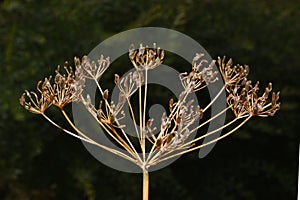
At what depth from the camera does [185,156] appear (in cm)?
110

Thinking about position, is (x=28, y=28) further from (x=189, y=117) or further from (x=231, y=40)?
(x=189, y=117)

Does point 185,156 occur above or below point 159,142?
above

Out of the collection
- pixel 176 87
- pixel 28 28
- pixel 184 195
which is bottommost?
pixel 184 195

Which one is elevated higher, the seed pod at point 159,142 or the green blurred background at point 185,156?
the green blurred background at point 185,156

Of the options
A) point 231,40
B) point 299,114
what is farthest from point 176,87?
point 299,114

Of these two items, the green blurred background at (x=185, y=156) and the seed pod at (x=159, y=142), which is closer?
the seed pod at (x=159, y=142)

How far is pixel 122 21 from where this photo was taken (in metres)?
1.09

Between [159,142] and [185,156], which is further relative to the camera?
[185,156]

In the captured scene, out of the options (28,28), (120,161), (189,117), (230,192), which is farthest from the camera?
(230,192)

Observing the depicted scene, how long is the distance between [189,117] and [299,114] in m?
0.89

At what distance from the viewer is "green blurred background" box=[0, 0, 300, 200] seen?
98 cm

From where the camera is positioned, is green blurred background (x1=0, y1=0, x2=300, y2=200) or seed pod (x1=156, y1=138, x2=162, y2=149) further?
green blurred background (x1=0, y1=0, x2=300, y2=200)

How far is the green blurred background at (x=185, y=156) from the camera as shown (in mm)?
982

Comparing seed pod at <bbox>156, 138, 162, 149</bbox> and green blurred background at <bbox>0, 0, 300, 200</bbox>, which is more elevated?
green blurred background at <bbox>0, 0, 300, 200</bbox>
